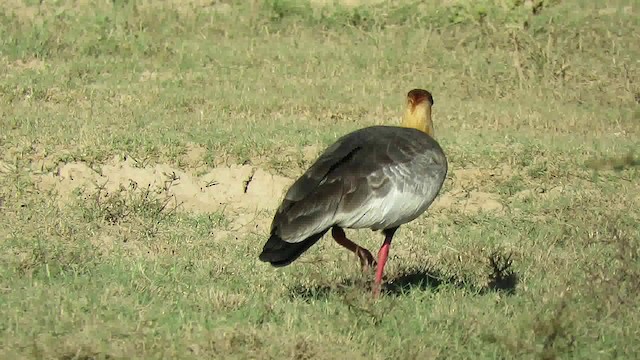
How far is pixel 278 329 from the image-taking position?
19.0 feet

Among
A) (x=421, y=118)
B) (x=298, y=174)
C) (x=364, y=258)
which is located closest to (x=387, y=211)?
(x=364, y=258)

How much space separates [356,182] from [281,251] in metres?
0.60

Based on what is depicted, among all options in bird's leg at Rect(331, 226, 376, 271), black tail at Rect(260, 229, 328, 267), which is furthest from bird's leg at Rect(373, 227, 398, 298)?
black tail at Rect(260, 229, 328, 267)

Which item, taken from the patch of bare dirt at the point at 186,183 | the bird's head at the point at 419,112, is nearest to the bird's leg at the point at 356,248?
the bird's head at the point at 419,112

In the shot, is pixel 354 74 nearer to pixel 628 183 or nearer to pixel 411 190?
pixel 628 183

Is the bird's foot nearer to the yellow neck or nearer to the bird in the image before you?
the bird

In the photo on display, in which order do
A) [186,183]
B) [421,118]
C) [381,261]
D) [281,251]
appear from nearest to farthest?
[281,251], [381,261], [421,118], [186,183]

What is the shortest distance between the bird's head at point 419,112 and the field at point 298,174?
921 mm

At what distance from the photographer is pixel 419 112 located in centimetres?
743

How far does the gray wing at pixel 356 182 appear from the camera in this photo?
20.3 feet

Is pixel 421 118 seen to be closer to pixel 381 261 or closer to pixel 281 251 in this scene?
pixel 381 261

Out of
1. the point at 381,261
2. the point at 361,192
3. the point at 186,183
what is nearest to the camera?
the point at 361,192

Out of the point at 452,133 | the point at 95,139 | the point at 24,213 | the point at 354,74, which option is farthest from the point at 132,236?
the point at 354,74

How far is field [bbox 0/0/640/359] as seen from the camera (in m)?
5.85
